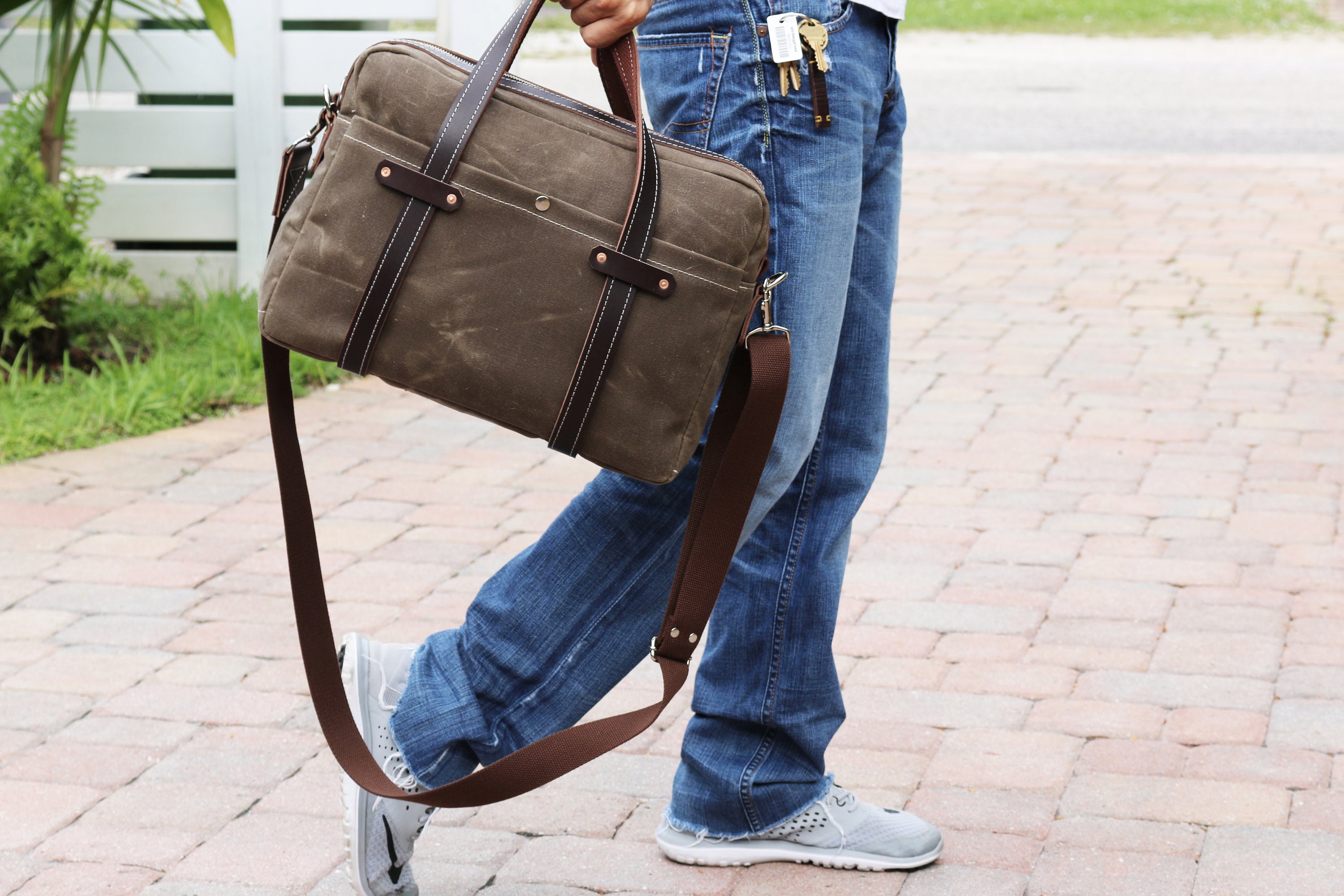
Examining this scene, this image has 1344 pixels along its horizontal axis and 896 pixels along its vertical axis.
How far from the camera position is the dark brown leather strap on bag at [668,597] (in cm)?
178

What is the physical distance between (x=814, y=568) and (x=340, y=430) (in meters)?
2.65

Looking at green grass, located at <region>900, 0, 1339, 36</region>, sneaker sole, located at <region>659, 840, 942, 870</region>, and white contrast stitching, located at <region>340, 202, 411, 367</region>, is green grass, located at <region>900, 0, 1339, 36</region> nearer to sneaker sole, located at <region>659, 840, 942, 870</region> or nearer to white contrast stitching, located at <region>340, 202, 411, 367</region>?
sneaker sole, located at <region>659, 840, 942, 870</region>

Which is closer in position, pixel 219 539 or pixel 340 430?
pixel 219 539

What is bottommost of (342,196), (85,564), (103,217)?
(85,564)

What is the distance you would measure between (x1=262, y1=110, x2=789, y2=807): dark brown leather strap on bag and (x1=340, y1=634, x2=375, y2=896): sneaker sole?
0.19ft

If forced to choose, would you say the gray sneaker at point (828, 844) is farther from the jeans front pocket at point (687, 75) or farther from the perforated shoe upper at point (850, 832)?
the jeans front pocket at point (687, 75)

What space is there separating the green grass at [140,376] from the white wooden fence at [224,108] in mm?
297

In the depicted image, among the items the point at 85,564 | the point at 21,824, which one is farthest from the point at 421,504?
the point at 21,824

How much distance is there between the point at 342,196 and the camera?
5.73ft

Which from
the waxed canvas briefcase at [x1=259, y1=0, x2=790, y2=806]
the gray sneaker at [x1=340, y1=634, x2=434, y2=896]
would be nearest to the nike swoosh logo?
the gray sneaker at [x1=340, y1=634, x2=434, y2=896]

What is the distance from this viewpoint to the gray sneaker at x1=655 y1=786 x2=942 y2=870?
89.2 inches

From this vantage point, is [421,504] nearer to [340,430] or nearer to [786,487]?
[340,430]

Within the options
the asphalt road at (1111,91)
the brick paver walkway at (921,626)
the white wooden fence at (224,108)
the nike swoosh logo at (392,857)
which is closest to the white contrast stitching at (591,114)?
the nike swoosh logo at (392,857)

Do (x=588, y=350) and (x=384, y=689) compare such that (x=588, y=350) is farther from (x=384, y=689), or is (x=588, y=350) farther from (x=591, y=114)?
(x=384, y=689)
